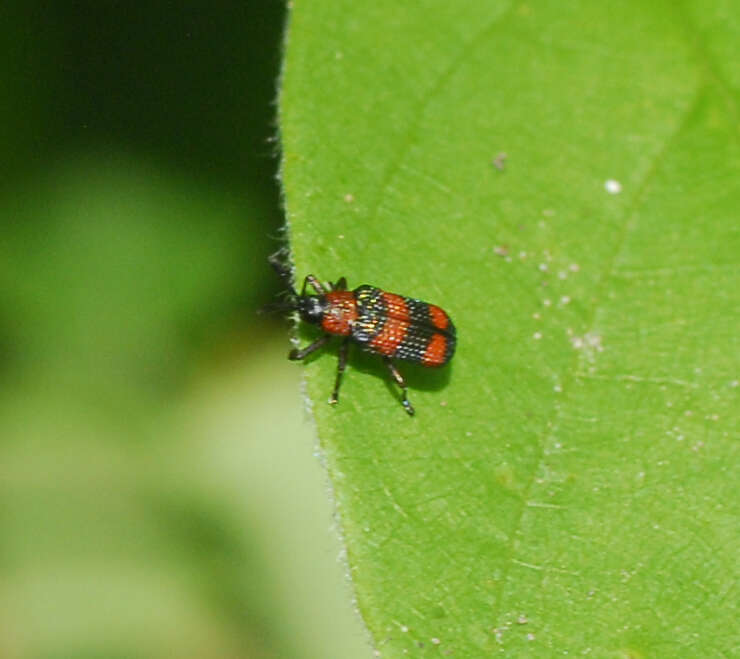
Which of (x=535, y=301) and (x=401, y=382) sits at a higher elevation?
(x=535, y=301)

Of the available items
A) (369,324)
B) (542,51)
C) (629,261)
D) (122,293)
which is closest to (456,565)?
(369,324)

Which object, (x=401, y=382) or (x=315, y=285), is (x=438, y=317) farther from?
(x=315, y=285)

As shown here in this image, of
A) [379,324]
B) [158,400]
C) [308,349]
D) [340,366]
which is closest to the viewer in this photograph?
[340,366]

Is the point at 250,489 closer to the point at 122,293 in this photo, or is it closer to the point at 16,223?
the point at 122,293

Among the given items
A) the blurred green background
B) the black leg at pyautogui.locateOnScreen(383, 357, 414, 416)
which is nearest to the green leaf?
the black leg at pyautogui.locateOnScreen(383, 357, 414, 416)

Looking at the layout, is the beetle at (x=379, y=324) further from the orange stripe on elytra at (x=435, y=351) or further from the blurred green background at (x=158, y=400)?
the blurred green background at (x=158, y=400)

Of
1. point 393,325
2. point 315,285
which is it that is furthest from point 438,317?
point 315,285

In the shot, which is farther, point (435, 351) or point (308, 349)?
point (308, 349)

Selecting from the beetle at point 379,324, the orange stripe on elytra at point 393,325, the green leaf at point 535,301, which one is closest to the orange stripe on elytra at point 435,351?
the beetle at point 379,324
